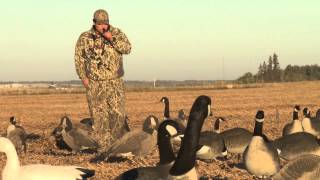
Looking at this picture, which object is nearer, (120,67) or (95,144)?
(120,67)

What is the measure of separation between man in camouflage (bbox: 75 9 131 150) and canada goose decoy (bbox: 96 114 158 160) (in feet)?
1.73

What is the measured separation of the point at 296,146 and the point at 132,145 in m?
3.52

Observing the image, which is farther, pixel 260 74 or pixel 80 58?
pixel 260 74

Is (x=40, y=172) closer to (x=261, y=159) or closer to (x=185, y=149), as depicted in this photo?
(x=185, y=149)

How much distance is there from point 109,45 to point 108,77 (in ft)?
2.24

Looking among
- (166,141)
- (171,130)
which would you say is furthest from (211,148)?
(166,141)

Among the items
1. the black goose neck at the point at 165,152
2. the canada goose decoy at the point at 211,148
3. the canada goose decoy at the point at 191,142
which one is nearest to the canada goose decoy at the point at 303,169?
the black goose neck at the point at 165,152

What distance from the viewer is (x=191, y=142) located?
5664 mm

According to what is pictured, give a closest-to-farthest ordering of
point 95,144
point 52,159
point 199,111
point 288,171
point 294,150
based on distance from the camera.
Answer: point 199,111, point 288,171, point 294,150, point 52,159, point 95,144

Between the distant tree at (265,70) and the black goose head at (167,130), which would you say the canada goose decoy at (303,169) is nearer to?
the black goose head at (167,130)

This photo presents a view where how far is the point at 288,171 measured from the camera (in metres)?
8.13

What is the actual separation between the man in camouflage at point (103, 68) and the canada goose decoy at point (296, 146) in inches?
140

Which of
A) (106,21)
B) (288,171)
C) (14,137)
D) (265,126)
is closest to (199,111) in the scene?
(288,171)

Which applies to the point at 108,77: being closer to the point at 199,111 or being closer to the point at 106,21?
the point at 106,21
